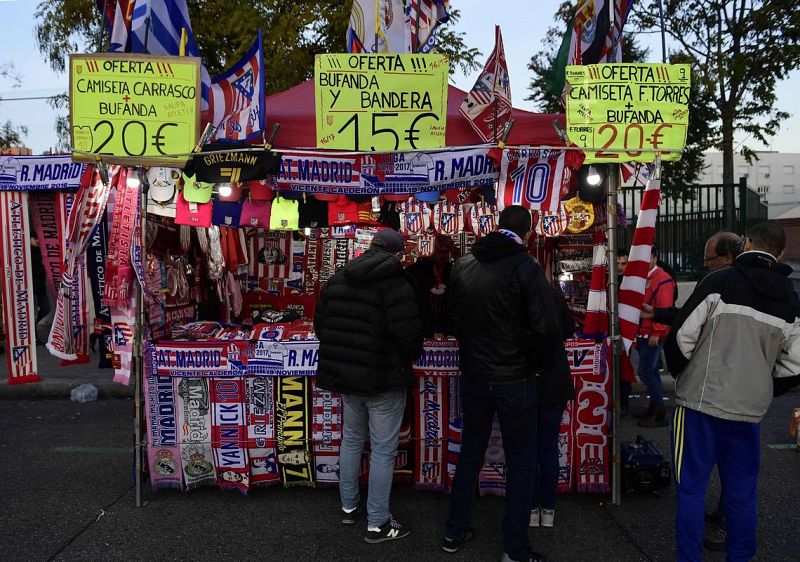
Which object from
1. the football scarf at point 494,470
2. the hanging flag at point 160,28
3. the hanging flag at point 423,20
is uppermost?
the hanging flag at point 423,20

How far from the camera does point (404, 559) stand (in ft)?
11.1

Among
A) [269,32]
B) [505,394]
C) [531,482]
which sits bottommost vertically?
[531,482]

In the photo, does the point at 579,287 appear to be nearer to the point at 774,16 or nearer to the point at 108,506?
the point at 108,506

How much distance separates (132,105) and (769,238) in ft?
12.7

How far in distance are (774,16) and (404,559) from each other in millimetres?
12272

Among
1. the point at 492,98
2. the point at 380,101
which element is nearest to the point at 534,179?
the point at 492,98

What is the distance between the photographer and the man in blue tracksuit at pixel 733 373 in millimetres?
2816

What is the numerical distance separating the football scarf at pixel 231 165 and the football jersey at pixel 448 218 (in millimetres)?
1838

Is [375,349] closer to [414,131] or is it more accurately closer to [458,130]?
[414,131]

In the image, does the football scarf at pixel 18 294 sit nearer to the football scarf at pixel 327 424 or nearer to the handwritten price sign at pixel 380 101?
the football scarf at pixel 327 424

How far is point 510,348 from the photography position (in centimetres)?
320

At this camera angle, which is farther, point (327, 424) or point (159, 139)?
point (327, 424)

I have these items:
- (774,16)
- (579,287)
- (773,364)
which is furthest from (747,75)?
(773,364)

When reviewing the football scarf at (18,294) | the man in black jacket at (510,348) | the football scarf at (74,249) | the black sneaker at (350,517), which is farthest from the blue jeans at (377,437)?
the football scarf at (18,294)
